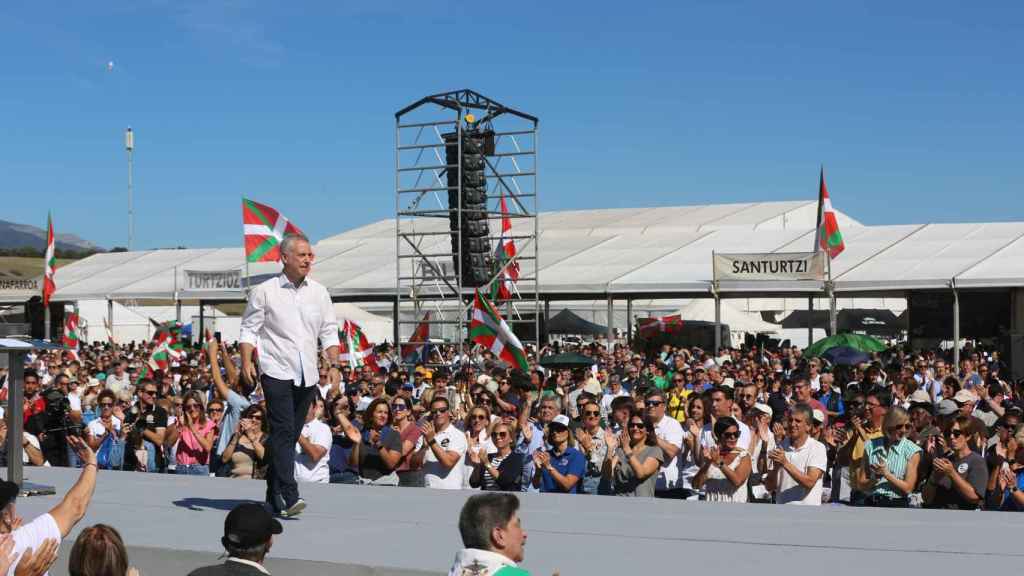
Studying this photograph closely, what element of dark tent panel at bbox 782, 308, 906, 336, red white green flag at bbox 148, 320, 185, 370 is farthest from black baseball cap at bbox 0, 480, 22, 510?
dark tent panel at bbox 782, 308, 906, 336

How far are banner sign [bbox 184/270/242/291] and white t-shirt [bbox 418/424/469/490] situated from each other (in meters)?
26.3

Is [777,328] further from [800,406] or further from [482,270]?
[800,406]

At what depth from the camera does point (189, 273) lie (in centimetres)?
3744

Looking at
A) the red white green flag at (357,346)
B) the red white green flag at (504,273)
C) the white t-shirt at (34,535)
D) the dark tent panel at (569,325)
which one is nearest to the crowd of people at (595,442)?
the white t-shirt at (34,535)

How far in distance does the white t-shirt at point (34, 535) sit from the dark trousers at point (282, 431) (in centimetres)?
203

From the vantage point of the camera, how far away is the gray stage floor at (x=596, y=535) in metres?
6.15

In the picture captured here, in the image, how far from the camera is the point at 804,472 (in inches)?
370

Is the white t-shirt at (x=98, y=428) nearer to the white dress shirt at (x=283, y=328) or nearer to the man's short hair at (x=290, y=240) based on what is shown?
the white dress shirt at (x=283, y=328)

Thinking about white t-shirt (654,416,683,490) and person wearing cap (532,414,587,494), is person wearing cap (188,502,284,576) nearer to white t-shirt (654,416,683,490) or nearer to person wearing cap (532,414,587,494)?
Answer: person wearing cap (532,414,587,494)

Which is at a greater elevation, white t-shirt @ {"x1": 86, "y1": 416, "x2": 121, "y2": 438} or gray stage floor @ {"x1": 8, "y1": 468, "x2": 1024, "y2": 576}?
white t-shirt @ {"x1": 86, "y1": 416, "x2": 121, "y2": 438}

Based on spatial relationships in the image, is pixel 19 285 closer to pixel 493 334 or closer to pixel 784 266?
pixel 784 266

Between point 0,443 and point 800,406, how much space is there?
7.29 metres

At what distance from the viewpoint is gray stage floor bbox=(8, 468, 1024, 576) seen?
615 cm

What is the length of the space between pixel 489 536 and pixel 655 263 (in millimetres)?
30384
